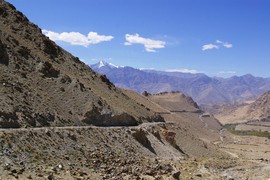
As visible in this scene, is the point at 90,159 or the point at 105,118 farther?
the point at 105,118

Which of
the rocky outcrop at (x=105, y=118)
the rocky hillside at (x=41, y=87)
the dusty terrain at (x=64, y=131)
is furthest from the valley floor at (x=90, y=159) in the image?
the rocky hillside at (x=41, y=87)

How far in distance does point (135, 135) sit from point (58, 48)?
83.5ft

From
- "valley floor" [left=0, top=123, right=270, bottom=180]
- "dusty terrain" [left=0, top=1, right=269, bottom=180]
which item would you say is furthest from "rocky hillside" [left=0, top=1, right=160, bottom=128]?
"valley floor" [left=0, top=123, right=270, bottom=180]

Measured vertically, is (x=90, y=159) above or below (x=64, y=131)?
below

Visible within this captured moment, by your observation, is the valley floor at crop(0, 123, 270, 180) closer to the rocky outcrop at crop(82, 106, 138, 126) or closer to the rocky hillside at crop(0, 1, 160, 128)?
the rocky outcrop at crop(82, 106, 138, 126)

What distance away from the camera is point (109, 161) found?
3731cm

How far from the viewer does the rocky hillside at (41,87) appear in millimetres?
42272

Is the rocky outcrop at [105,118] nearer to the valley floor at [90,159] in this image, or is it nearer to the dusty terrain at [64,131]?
the dusty terrain at [64,131]

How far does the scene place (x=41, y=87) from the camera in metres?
50.5

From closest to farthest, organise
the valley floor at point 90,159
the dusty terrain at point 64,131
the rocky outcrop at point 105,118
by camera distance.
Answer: the valley floor at point 90,159 < the dusty terrain at point 64,131 < the rocky outcrop at point 105,118

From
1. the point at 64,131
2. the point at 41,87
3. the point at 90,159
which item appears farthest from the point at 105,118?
the point at 90,159

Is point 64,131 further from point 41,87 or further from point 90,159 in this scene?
point 41,87

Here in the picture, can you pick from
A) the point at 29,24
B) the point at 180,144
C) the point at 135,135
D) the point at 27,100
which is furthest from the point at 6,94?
the point at 180,144

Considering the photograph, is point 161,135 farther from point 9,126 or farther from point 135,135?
point 9,126
